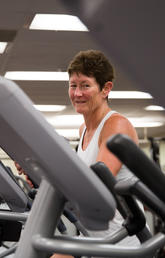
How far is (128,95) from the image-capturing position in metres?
8.62

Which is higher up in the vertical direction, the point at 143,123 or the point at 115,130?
the point at 115,130

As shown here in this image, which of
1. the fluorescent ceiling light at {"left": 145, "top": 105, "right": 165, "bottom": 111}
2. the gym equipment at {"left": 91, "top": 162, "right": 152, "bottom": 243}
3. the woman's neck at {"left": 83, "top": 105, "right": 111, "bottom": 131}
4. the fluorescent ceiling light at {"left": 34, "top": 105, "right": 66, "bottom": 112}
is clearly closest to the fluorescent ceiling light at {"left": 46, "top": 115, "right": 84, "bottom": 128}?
the fluorescent ceiling light at {"left": 34, "top": 105, "right": 66, "bottom": 112}

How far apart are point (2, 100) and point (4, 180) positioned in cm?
59

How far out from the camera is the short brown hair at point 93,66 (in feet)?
5.55

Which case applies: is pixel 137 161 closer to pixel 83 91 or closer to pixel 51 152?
pixel 51 152

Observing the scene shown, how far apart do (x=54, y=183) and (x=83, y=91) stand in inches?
32.0

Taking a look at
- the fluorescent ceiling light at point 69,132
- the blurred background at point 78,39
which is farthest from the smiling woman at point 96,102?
the fluorescent ceiling light at point 69,132

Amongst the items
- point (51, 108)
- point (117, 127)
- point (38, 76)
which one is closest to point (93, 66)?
point (117, 127)

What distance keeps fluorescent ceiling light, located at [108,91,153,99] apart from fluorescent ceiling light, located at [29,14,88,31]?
3022 mm

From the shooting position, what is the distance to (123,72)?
6.83 m

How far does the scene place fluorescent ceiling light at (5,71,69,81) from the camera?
283 inches

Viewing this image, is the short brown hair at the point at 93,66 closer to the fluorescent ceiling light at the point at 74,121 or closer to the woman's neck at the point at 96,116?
the woman's neck at the point at 96,116

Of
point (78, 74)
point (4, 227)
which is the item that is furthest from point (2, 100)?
point (4, 227)

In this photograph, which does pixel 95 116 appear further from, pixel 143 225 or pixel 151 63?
pixel 151 63
